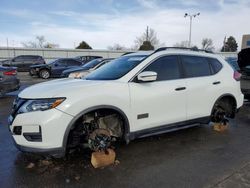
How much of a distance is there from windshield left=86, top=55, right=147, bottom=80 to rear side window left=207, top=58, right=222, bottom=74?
63.3 inches

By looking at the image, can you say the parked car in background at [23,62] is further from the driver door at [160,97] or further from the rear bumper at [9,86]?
the driver door at [160,97]

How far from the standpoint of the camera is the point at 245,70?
7434 mm

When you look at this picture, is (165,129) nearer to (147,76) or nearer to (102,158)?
(147,76)

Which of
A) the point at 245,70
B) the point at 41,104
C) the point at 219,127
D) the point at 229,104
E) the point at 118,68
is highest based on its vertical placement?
the point at 118,68

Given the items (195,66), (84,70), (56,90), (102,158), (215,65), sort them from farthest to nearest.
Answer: (84,70) < (215,65) < (195,66) < (102,158) < (56,90)

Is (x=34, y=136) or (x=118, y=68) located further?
(x=118, y=68)

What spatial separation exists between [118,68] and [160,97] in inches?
36.2

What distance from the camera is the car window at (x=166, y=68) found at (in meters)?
4.13

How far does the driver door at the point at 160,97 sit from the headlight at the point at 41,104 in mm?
1140

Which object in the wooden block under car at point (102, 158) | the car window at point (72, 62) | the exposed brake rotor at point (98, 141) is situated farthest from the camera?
the car window at point (72, 62)

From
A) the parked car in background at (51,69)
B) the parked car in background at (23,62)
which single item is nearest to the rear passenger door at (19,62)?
the parked car in background at (23,62)

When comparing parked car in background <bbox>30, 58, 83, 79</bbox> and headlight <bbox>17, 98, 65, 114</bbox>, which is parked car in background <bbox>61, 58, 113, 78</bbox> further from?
headlight <bbox>17, 98, 65, 114</bbox>

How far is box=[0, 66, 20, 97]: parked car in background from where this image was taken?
27.7 feet

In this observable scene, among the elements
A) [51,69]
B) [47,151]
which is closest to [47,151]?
[47,151]
